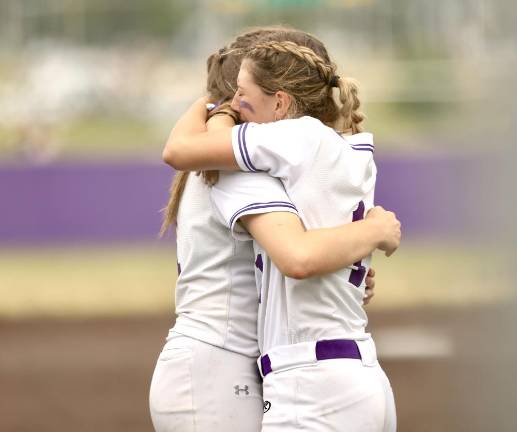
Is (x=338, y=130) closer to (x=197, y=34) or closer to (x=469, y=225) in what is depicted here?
(x=469, y=225)

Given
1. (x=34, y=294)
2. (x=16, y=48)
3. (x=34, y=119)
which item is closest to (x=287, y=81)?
(x=34, y=294)

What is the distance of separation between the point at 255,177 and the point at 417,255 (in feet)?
38.2

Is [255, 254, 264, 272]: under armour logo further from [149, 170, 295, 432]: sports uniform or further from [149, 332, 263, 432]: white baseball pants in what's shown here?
[149, 332, 263, 432]: white baseball pants

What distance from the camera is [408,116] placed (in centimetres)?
1877

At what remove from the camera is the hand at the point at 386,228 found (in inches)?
83.9

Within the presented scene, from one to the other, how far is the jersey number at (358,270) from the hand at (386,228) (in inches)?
0.7

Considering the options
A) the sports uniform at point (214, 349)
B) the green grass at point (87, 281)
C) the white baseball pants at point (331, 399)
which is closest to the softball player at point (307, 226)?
the white baseball pants at point (331, 399)

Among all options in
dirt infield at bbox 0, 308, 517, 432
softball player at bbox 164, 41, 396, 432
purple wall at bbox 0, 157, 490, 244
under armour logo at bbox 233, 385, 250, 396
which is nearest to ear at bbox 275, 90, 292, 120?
softball player at bbox 164, 41, 396, 432

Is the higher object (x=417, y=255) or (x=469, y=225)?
(x=469, y=225)

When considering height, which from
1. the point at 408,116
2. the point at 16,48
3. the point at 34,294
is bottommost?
the point at 34,294

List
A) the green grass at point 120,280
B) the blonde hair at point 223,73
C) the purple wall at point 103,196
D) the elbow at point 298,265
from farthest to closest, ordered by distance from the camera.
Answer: the purple wall at point 103,196, the green grass at point 120,280, the blonde hair at point 223,73, the elbow at point 298,265

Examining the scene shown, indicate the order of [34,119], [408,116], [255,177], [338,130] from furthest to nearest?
[408,116], [34,119], [338,130], [255,177]

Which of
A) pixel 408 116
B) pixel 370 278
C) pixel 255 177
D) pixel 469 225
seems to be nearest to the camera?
pixel 255 177

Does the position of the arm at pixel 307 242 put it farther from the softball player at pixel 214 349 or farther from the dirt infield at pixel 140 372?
the dirt infield at pixel 140 372
